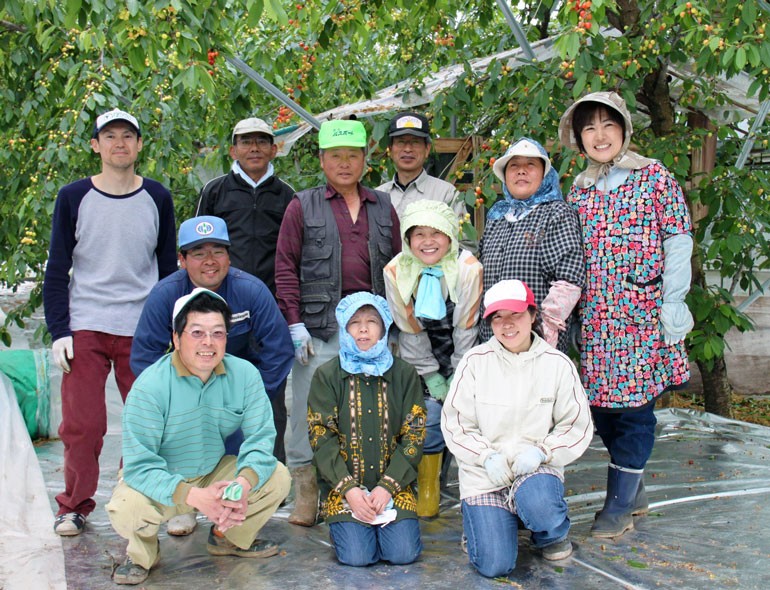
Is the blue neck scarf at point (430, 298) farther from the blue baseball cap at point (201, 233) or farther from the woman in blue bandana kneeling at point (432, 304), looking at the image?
the blue baseball cap at point (201, 233)

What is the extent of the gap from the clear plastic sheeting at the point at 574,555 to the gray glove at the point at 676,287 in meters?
0.82

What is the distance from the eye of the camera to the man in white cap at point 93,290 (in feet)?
12.0

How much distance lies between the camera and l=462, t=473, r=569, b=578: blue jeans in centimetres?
311

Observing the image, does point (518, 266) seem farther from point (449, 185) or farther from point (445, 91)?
point (445, 91)

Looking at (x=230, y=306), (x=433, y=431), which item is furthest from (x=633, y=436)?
(x=230, y=306)

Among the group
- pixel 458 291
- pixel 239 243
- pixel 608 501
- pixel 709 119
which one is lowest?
pixel 608 501

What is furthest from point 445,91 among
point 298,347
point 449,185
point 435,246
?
point 298,347

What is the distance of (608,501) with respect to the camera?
11.8 ft

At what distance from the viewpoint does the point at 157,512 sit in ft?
10.3

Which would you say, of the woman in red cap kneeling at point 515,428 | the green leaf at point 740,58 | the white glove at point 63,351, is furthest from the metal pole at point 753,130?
the white glove at point 63,351

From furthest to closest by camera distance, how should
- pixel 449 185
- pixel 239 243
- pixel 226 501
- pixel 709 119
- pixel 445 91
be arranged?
pixel 709 119 < pixel 445 91 < pixel 449 185 < pixel 239 243 < pixel 226 501

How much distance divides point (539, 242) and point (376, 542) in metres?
1.34

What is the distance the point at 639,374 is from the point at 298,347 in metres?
1.42

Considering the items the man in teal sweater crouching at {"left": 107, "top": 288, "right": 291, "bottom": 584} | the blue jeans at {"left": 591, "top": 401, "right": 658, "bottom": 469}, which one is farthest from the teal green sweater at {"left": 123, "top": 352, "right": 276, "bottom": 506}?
the blue jeans at {"left": 591, "top": 401, "right": 658, "bottom": 469}
